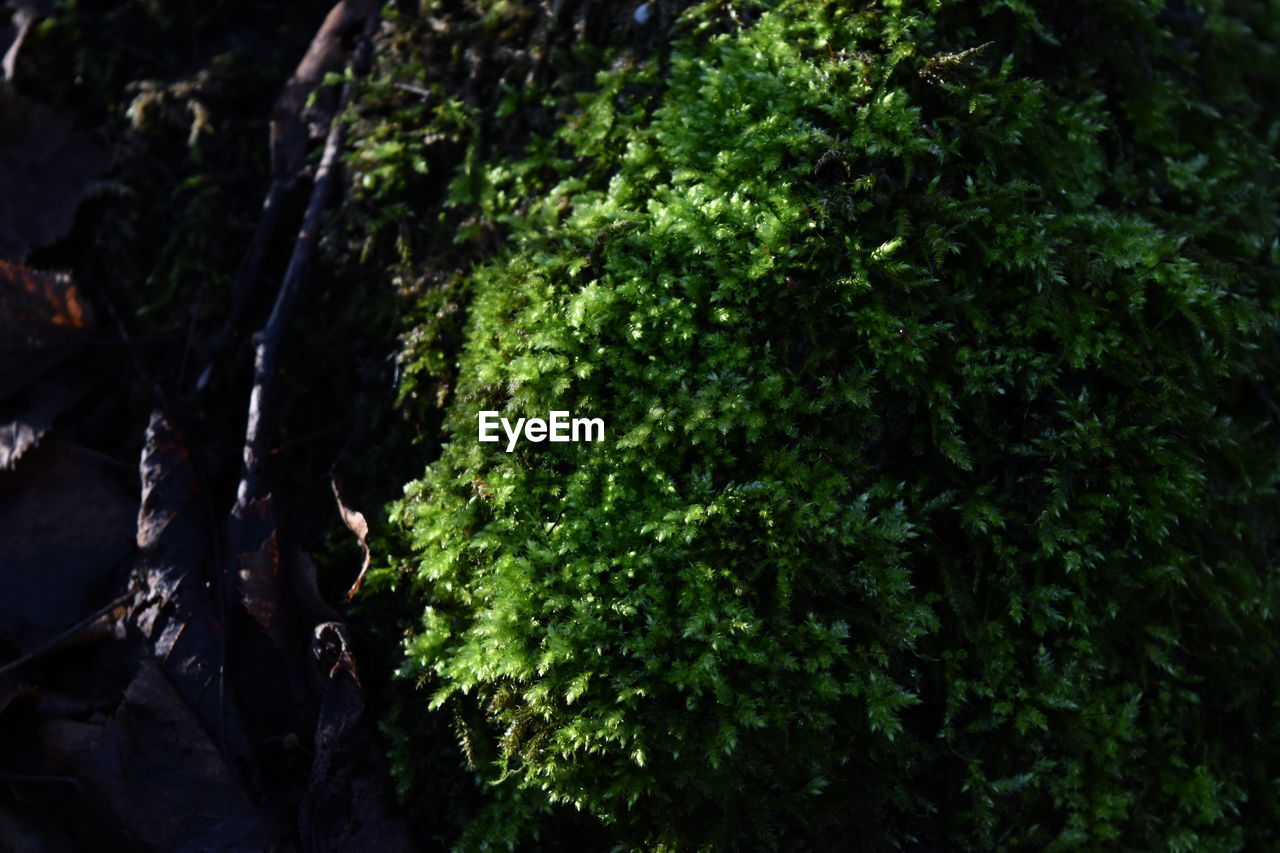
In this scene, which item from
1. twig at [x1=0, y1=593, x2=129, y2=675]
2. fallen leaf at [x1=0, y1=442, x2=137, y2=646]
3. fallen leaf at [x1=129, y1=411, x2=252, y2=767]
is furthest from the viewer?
fallen leaf at [x1=0, y1=442, x2=137, y2=646]

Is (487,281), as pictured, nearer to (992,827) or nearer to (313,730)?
(313,730)

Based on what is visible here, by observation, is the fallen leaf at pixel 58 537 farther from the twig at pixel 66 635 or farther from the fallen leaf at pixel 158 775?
the fallen leaf at pixel 158 775

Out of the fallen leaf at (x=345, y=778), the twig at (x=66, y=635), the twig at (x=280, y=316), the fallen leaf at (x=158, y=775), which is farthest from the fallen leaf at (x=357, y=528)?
the twig at (x=66, y=635)

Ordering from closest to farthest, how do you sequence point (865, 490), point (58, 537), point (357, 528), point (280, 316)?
point (865, 490)
point (357, 528)
point (58, 537)
point (280, 316)

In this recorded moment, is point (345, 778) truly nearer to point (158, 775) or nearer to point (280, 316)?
point (158, 775)

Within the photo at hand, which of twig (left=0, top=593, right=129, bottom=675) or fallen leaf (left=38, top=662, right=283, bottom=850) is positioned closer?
fallen leaf (left=38, top=662, right=283, bottom=850)

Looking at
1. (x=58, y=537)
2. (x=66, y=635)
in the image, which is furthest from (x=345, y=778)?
(x=58, y=537)

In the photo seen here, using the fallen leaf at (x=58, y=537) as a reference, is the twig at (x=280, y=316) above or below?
above

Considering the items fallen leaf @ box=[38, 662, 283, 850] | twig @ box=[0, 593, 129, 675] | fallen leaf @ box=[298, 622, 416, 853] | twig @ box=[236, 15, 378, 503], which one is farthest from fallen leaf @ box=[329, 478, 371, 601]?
twig @ box=[0, 593, 129, 675]

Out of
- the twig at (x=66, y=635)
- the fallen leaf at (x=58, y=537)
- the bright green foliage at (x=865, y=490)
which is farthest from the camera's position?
the fallen leaf at (x=58, y=537)

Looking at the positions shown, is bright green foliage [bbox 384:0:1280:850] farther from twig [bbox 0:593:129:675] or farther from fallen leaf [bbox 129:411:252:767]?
twig [bbox 0:593:129:675]
